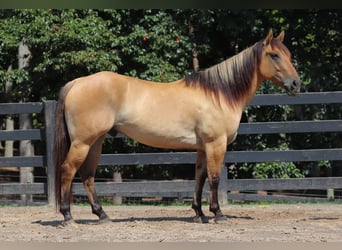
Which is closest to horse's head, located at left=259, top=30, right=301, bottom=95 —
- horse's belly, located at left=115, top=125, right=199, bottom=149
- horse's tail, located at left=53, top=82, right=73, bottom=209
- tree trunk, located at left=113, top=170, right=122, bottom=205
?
horse's belly, located at left=115, top=125, right=199, bottom=149

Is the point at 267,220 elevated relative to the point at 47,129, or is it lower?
lower

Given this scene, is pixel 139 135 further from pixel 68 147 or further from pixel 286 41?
pixel 286 41

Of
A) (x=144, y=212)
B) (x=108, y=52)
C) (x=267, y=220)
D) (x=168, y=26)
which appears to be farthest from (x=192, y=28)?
(x=267, y=220)

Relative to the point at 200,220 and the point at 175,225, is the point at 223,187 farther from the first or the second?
the point at 175,225

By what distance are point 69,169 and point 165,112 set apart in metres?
0.99

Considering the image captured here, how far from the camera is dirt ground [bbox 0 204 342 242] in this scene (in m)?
4.00

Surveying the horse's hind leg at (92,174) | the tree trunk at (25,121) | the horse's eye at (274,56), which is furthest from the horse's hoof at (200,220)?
the tree trunk at (25,121)

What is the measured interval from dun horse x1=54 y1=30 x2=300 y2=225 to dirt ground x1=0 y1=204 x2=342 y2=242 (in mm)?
313

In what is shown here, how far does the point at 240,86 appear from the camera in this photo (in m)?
5.05

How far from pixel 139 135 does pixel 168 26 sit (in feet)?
16.0

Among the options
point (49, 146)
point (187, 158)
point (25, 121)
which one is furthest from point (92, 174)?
point (25, 121)

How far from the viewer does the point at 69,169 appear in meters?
4.73

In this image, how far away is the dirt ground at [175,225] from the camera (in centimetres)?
400

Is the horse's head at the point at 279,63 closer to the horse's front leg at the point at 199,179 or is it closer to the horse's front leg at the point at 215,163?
the horse's front leg at the point at 215,163
